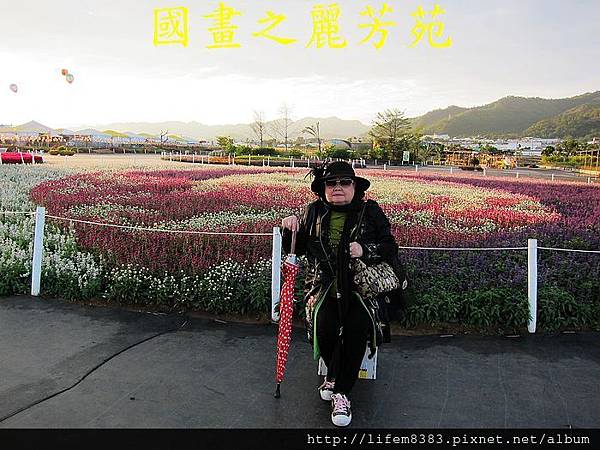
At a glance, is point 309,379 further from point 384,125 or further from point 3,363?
point 384,125

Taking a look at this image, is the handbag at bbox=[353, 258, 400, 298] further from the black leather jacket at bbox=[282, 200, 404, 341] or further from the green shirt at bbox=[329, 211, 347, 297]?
the green shirt at bbox=[329, 211, 347, 297]

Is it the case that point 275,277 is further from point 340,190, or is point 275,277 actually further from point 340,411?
point 340,411

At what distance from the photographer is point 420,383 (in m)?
4.32

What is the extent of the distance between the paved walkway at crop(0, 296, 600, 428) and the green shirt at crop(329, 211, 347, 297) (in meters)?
0.84

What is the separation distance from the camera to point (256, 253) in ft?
23.4

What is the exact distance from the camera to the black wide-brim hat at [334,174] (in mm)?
3771

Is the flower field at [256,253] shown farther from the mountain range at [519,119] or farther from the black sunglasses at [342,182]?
the mountain range at [519,119]

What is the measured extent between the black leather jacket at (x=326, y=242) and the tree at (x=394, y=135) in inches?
1903

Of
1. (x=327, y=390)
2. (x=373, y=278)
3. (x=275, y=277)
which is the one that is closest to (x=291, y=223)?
(x=373, y=278)

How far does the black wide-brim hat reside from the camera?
3771 mm

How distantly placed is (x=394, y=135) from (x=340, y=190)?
53488 mm

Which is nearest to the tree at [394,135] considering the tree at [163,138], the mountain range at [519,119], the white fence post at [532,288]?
the tree at [163,138]

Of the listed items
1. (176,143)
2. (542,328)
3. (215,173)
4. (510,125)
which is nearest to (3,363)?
(542,328)

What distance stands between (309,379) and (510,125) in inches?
6994
